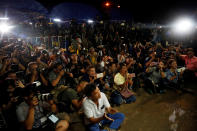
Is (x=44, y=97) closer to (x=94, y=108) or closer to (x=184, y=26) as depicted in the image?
(x=94, y=108)

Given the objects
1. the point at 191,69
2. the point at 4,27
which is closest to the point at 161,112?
the point at 191,69

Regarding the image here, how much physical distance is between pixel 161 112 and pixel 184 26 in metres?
10.1

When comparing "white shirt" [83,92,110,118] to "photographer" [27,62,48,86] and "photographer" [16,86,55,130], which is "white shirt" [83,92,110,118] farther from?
"photographer" [27,62,48,86]

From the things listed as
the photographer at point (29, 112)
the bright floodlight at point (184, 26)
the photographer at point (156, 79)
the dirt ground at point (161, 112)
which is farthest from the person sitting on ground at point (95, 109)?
the bright floodlight at point (184, 26)

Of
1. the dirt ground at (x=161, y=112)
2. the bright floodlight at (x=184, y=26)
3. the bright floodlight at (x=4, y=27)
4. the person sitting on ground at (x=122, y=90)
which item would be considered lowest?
the dirt ground at (x=161, y=112)

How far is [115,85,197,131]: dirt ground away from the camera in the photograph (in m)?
3.19

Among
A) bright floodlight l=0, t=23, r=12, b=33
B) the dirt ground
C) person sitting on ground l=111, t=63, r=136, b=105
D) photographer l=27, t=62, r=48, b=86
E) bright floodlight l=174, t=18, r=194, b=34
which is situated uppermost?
bright floodlight l=174, t=18, r=194, b=34

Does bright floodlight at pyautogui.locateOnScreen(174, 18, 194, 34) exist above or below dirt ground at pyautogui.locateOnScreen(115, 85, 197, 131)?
above

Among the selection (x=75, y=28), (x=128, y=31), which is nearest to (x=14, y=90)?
(x=75, y=28)

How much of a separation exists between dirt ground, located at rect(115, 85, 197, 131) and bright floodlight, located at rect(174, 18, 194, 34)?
27.5 feet

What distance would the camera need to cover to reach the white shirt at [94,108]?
8.37 feet

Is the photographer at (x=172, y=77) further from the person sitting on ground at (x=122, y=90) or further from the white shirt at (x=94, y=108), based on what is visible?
the white shirt at (x=94, y=108)

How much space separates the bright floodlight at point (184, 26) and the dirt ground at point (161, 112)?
27.5 ft

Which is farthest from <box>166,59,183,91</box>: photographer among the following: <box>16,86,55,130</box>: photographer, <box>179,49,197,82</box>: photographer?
<box>16,86,55,130</box>: photographer
